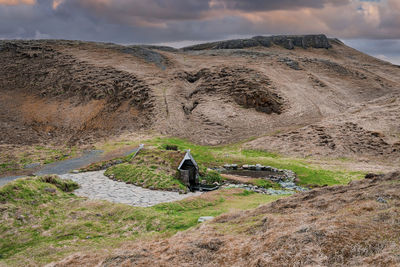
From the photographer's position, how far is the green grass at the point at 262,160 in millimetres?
25516

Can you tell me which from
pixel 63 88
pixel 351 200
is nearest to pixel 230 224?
pixel 351 200

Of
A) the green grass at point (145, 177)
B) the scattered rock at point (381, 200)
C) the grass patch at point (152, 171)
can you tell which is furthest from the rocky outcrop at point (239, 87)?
the scattered rock at point (381, 200)

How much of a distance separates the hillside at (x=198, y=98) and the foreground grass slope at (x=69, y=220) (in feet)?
75.6

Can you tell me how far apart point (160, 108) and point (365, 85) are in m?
42.6

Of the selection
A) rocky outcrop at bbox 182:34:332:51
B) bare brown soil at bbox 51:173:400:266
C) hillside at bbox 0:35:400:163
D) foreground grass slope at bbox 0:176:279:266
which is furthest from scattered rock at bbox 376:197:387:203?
rocky outcrop at bbox 182:34:332:51

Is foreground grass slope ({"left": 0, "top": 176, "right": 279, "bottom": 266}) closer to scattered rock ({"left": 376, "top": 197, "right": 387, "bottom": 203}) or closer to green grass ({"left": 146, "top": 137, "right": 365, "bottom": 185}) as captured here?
scattered rock ({"left": 376, "top": 197, "right": 387, "bottom": 203})

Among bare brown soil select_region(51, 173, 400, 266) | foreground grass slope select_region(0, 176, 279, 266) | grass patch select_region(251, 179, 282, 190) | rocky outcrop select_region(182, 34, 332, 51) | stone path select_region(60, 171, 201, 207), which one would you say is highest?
rocky outcrop select_region(182, 34, 332, 51)

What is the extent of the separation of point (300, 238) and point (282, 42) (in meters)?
87.2

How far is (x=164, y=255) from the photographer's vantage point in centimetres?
760

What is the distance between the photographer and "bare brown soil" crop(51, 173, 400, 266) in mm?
5895

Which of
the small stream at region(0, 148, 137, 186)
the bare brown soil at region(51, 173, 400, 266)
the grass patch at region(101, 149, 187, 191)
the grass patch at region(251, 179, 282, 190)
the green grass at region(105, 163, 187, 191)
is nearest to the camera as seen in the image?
the bare brown soil at region(51, 173, 400, 266)

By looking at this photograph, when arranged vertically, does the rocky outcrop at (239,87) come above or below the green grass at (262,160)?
above

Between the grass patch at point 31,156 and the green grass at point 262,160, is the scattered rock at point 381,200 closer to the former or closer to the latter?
the green grass at point 262,160

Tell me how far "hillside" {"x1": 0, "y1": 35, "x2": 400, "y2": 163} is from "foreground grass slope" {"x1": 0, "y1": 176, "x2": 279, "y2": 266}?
75.6ft
